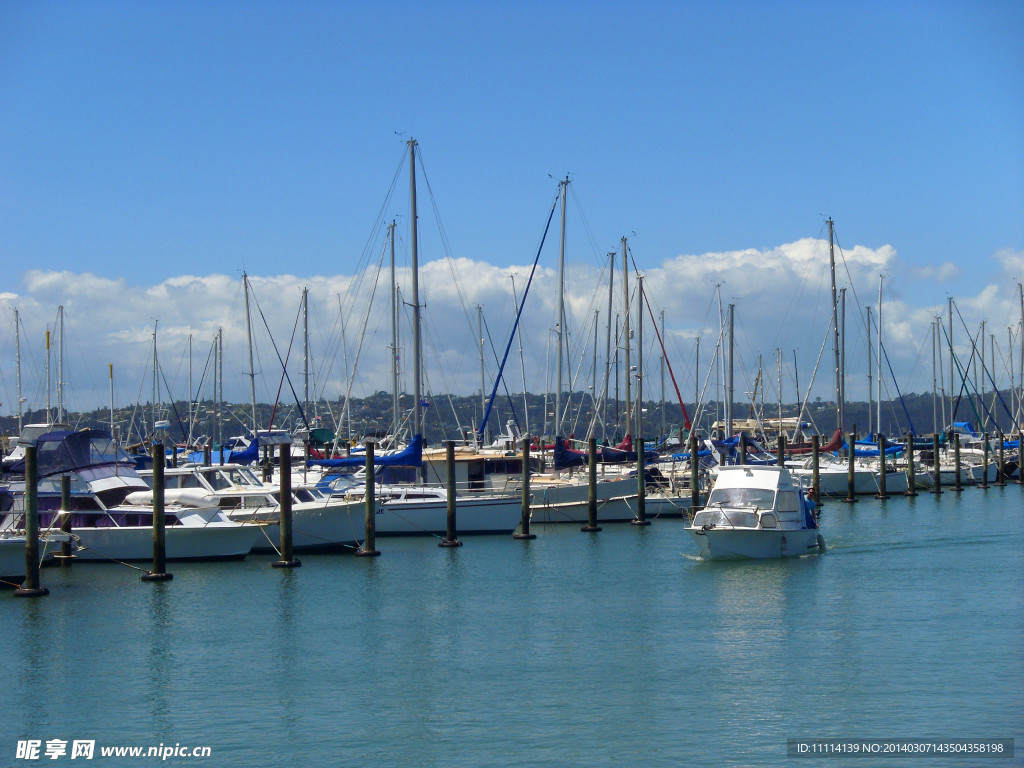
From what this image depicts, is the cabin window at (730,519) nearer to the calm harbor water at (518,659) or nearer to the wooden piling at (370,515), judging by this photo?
the calm harbor water at (518,659)

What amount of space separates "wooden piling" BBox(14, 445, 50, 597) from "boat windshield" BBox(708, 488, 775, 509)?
21.5 metres

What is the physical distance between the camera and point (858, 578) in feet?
122

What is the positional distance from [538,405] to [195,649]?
69.5 meters

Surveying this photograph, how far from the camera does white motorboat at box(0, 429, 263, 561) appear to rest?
1569 inches

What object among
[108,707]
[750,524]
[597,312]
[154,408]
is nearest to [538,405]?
[597,312]

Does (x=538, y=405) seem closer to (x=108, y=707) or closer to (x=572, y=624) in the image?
(x=572, y=624)

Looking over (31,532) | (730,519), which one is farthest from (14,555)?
(730,519)

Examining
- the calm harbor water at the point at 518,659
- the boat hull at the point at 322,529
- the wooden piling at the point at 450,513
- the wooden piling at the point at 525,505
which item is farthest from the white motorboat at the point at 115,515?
the wooden piling at the point at 525,505

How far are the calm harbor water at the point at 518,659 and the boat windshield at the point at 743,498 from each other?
2082 mm

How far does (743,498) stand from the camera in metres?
39.5

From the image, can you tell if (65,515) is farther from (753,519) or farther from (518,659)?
(753,519)

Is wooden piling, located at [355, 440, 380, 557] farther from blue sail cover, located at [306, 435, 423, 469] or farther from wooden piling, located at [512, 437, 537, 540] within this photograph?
wooden piling, located at [512, 437, 537, 540]

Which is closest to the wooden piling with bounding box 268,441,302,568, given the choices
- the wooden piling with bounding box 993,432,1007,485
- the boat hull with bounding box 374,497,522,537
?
the boat hull with bounding box 374,497,522,537

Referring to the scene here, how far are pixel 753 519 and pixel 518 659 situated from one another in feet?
49.4
